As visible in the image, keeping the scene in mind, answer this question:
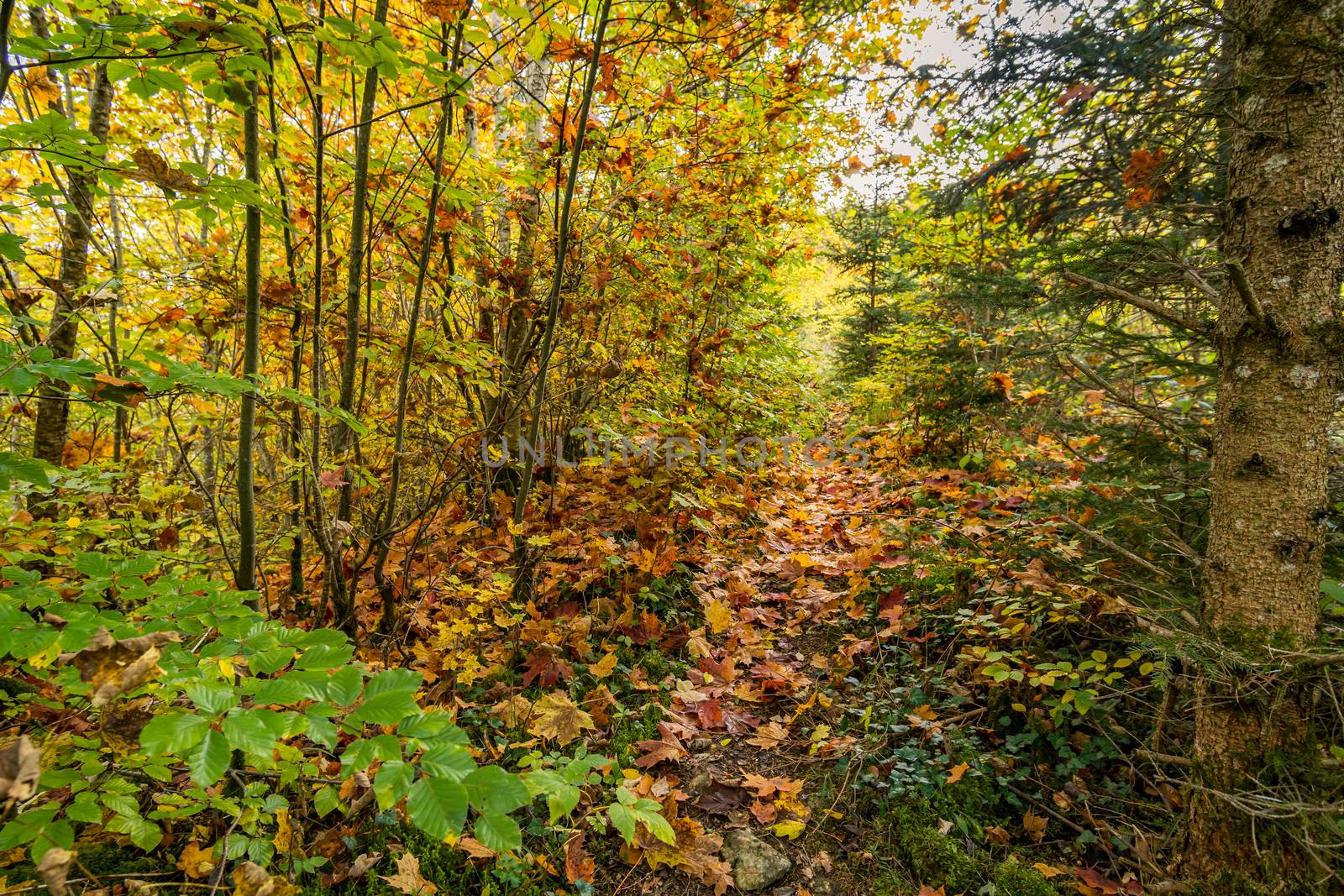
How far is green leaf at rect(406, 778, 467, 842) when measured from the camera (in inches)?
40.7

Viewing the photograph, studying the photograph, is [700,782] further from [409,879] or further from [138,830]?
[138,830]

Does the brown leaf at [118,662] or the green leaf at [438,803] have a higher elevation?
the brown leaf at [118,662]

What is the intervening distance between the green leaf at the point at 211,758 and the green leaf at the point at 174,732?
20mm

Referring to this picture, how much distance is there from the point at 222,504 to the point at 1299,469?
241 inches

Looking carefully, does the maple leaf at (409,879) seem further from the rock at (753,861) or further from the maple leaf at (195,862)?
the rock at (753,861)

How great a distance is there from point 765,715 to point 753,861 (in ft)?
3.51

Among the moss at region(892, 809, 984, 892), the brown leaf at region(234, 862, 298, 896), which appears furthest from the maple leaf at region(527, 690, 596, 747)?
the moss at region(892, 809, 984, 892)

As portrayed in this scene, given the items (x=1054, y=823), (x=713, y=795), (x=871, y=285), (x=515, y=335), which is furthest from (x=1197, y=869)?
(x=871, y=285)

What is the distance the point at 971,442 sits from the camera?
714 centimetres

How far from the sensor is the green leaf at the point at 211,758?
1018 mm

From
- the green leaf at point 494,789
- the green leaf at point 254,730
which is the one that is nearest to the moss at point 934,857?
the green leaf at point 494,789

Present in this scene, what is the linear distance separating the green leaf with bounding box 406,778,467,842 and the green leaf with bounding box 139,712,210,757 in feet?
1.44

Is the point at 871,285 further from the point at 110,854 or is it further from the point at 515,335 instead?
the point at 110,854

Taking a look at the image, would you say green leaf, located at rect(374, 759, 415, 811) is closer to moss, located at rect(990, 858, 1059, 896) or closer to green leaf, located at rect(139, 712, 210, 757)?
green leaf, located at rect(139, 712, 210, 757)
